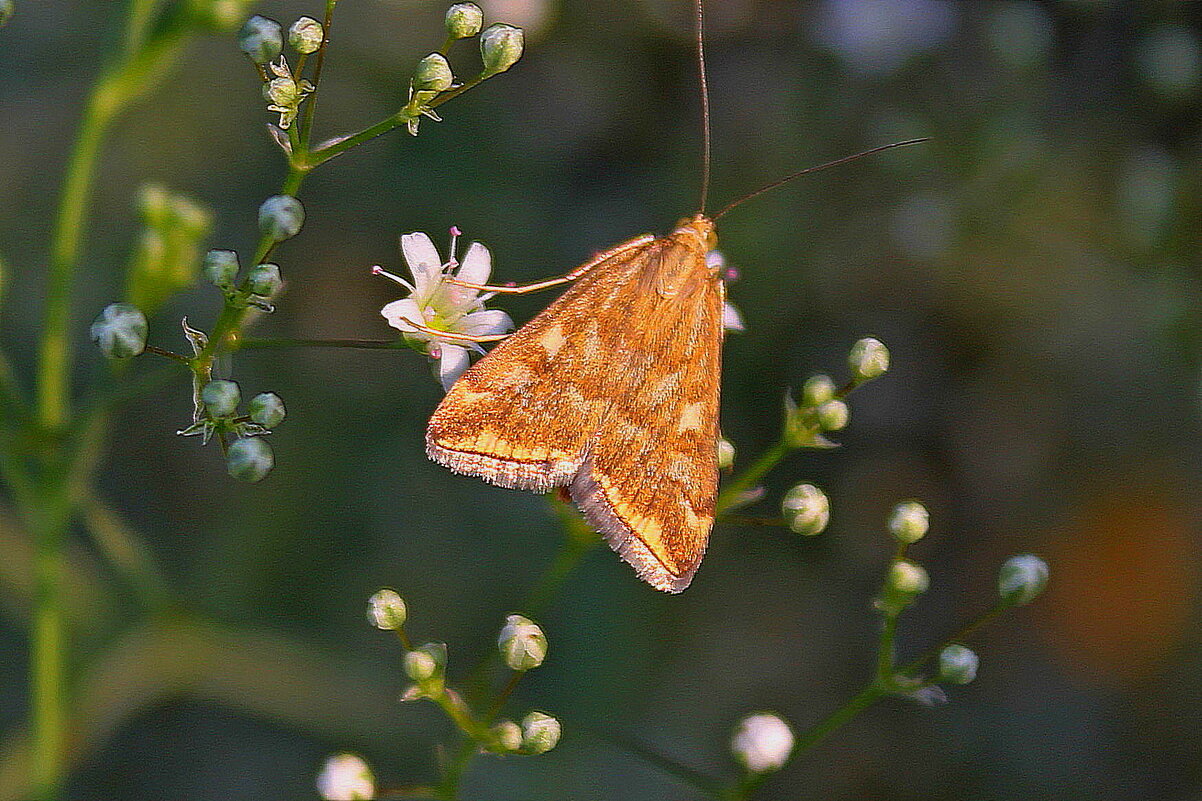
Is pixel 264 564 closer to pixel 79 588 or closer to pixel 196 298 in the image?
pixel 79 588

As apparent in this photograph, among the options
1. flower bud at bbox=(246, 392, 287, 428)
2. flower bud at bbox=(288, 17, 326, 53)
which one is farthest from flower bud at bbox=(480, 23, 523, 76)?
flower bud at bbox=(246, 392, 287, 428)

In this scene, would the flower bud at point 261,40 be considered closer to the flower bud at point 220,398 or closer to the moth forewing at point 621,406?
the flower bud at point 220,398

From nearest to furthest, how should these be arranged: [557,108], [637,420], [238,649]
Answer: [637,420]
[238,649]
[557,108]

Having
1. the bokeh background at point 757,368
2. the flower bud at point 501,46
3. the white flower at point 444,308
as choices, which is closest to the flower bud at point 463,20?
the flower bud at point 501,46

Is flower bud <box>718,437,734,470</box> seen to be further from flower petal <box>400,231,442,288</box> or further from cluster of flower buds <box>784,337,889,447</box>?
flower petal <box>400,231,442,288</box>

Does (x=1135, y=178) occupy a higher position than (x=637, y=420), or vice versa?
(x=637, y=420)

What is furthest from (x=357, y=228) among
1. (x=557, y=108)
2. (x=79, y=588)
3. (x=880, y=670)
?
(x=880, y=670)

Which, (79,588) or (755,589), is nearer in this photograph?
(79,588)
